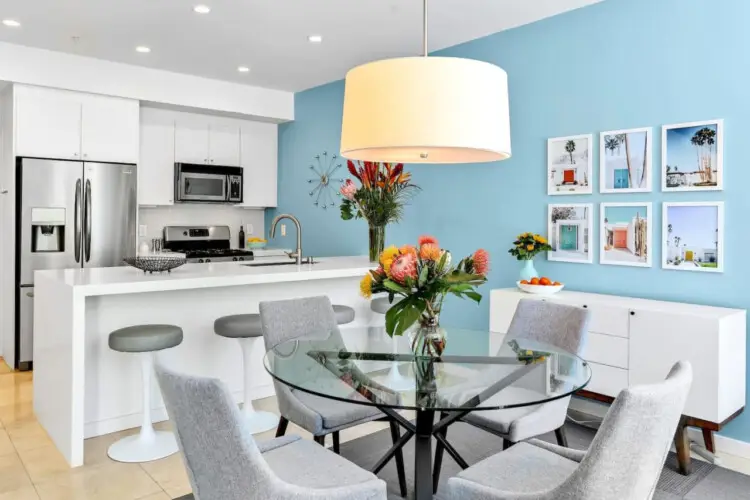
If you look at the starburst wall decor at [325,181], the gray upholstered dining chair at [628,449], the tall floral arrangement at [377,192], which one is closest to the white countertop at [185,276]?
the tall floral arrangement at [377,192]

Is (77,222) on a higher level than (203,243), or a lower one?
higher

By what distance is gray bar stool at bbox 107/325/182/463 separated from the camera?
2.95m

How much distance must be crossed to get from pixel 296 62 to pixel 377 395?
387 cm

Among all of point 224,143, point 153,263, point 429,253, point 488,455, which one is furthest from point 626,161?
point 224,143

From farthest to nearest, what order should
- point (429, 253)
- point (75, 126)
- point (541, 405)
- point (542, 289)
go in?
point (75, 126), point (542, 289), point (541, 405), point (429, 253)

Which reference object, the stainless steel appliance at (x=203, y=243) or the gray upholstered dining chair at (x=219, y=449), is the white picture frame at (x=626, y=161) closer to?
the gray upholstered dining chair at (x=219, y=449)

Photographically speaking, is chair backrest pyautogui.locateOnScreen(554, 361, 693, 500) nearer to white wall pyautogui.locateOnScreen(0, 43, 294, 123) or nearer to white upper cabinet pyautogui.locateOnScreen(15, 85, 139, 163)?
white upper cabinet pyautogui.locateOnScreen(15, 85, 139, 163)

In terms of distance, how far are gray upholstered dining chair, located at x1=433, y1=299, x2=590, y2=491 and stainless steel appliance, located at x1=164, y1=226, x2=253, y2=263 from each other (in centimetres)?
357

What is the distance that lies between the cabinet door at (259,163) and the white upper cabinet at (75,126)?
1.30 metres

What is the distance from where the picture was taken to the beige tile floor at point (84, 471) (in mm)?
2596

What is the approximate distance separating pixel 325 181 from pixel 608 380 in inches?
133

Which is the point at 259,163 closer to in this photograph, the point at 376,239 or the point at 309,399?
the point at 376,239

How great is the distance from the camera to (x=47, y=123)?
15.4ft

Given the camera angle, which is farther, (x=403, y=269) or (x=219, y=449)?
(x=403, y=269)
